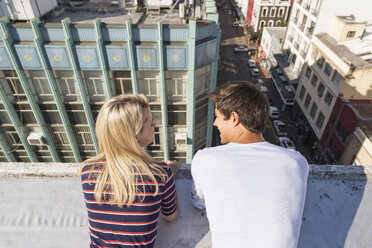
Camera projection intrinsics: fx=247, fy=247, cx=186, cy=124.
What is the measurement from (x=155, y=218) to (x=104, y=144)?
4.22ft

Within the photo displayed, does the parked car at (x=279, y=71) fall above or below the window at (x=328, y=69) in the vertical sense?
below

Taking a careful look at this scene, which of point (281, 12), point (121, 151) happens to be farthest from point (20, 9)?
point (281, 12)

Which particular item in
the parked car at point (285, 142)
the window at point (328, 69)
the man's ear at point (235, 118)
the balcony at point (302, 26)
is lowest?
the parked car at point (285, 142)

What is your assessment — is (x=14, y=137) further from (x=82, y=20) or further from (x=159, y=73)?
(x=159, y=73)

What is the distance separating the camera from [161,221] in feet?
13.8

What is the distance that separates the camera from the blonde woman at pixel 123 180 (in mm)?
3191

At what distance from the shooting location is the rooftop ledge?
13.0ft

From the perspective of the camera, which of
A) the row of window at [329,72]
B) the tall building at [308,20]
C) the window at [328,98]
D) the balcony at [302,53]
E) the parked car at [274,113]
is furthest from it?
the parked car at [274,113]

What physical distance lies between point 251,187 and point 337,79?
26263 millimetres

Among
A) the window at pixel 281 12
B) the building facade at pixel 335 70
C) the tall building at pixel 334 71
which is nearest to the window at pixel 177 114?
the tall building at pixel 334 71

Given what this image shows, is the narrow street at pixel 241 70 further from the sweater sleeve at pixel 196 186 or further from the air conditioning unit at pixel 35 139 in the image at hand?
the sweater sleeve at pixel 196 186

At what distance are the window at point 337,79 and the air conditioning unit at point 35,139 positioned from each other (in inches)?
1014

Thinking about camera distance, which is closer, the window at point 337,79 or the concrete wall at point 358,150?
the concrete wall at point 358,150

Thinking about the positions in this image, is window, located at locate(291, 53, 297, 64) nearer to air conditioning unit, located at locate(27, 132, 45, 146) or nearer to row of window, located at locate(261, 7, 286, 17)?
row of window, located at locate(261, 7, 286, 17)
